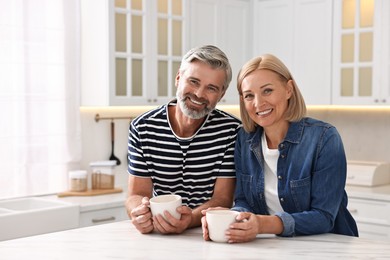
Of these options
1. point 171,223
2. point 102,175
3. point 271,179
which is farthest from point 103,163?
point 171,223

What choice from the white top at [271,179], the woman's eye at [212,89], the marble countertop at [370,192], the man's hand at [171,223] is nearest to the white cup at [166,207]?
the man's hand at [171,223]

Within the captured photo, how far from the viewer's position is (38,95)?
390cm

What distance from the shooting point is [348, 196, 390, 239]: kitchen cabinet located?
379 centimetres

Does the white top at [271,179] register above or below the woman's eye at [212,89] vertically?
below

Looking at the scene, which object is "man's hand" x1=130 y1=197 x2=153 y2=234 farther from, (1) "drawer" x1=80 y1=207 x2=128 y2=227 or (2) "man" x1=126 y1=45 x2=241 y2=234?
(1) "drawer" x1=80 y1=207 x2=128 y2=227

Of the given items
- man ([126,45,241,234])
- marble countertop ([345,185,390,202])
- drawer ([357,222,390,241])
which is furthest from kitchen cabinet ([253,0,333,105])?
man ([126,45,241,234])

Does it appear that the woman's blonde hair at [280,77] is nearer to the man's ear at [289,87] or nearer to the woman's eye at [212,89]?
the man's ear at [289,87]

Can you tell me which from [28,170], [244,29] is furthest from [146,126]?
[244,29]

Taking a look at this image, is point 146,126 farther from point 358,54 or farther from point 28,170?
point 358,54

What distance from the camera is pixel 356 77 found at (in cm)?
422

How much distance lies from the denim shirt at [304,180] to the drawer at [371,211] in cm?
177

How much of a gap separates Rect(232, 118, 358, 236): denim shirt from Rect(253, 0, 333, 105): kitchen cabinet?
7.88 ft

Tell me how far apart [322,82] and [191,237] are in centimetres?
278

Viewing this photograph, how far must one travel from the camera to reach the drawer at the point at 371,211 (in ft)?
12.4
